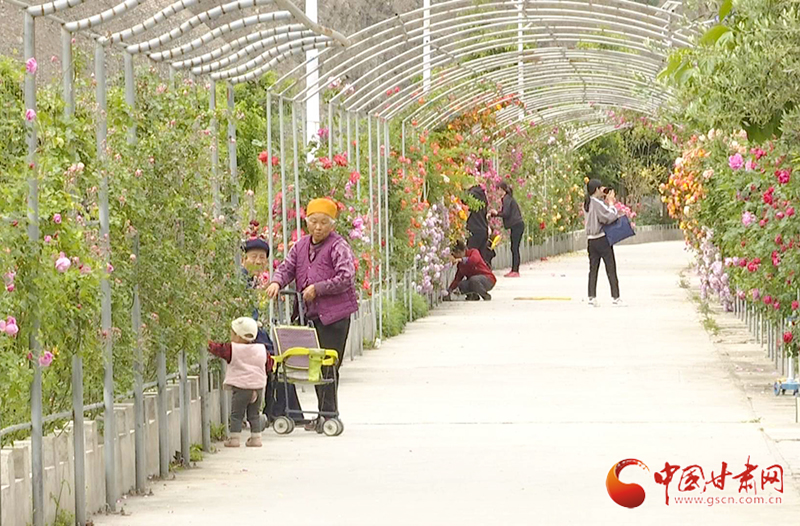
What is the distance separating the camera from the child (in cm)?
1000

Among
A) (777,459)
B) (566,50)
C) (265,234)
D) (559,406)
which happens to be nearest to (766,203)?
(559,406)

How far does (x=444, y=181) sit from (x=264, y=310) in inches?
A: 416

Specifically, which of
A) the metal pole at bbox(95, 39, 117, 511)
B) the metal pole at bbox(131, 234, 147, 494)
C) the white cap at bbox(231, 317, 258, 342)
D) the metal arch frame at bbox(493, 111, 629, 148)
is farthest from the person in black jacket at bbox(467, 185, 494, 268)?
the metal pole at bbox(95, 39, 117, 511)

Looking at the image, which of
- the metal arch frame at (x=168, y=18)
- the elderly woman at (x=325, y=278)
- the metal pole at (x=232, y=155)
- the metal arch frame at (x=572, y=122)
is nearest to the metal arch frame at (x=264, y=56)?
the metal pole at (x=232, y=155)

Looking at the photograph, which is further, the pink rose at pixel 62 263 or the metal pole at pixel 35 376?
the metal pole at pixel 35 376

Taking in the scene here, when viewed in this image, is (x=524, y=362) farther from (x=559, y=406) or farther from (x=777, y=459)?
(x=777, y=459)

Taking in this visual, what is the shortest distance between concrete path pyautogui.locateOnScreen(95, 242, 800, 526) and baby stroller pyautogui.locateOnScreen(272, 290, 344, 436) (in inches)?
4.5

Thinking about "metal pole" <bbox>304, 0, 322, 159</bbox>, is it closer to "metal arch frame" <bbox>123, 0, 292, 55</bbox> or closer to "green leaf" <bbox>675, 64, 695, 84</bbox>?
"metal arch frame" <bbox>123, 0, 292, 55</bbox>

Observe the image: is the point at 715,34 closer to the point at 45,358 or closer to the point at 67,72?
the point at 67,72

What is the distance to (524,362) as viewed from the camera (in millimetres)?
15000

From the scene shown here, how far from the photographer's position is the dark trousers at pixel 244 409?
1009cm

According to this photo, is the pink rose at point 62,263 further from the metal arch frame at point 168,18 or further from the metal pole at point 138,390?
the metal pole at point 138,390

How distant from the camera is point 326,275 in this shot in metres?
10.9

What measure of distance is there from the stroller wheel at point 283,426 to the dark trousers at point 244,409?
470mm
